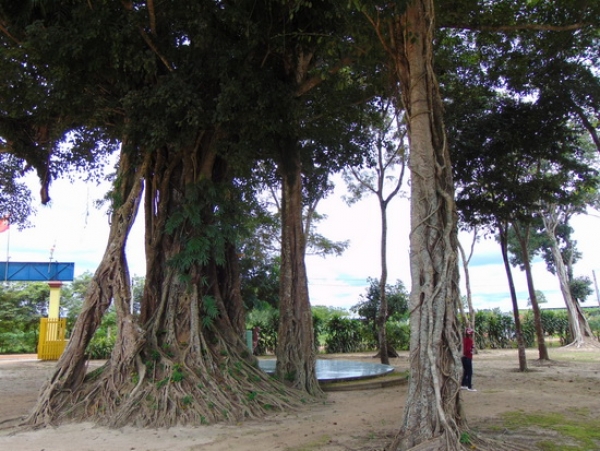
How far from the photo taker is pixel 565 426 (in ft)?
18.8

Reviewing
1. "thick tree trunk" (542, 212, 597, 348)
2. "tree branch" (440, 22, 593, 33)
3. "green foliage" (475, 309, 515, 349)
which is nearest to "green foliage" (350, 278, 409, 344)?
"green foliage" (475, 309, 515, 349)

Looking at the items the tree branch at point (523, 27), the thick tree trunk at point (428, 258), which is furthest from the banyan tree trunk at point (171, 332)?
the tree branch at point (523, 27)

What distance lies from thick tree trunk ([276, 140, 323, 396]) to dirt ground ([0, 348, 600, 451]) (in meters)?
0.76

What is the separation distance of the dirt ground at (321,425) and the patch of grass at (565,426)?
0.67 ft

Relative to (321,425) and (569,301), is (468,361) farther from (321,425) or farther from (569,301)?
(569,301)

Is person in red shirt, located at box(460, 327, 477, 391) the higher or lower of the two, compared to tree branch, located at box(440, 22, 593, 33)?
lower

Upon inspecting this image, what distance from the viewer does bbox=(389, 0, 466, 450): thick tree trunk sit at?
4.32 m

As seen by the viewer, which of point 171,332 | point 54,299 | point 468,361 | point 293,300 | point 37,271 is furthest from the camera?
point 37,271

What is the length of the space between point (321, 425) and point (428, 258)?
2908 mm

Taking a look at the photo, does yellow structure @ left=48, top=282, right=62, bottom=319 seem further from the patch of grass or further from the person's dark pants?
the patch of grass

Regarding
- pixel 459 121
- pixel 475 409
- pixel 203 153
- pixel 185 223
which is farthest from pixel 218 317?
pixel 459 121

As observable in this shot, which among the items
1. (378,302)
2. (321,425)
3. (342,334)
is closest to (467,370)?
(321,425)

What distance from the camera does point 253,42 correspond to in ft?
24.8

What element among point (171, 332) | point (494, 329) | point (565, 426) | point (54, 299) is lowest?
point (565, 426)
